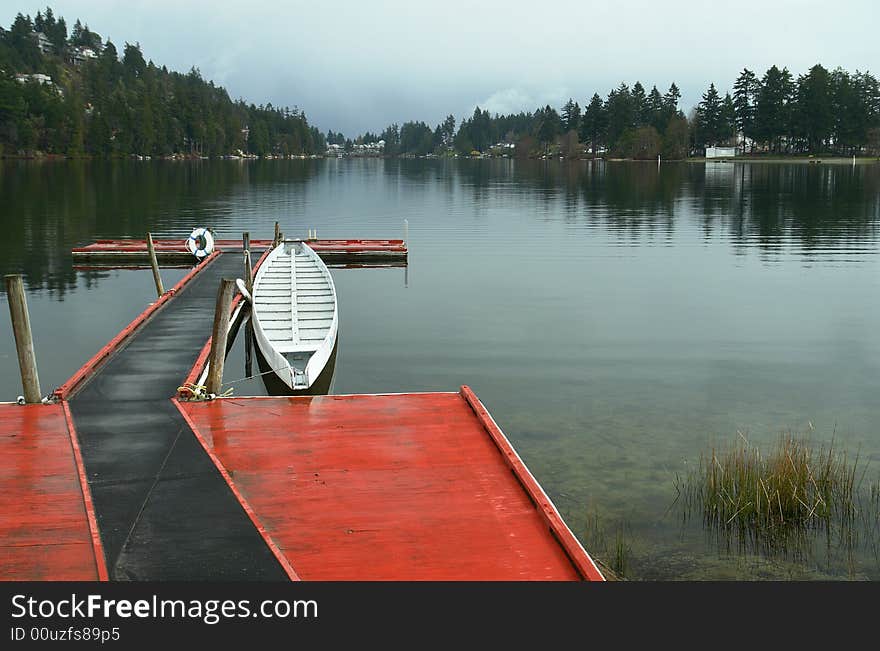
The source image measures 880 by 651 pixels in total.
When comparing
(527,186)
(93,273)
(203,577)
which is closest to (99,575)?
(203,577)

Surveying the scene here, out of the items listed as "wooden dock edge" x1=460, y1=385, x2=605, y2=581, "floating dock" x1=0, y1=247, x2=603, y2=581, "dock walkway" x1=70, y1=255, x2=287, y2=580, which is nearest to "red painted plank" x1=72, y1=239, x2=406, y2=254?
"dock walkway" x1=70, y1=255, x2=287, y2=580

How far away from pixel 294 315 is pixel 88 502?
10854 millimetres

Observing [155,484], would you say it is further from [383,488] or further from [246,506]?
[383,488]

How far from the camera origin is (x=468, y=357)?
872 inches

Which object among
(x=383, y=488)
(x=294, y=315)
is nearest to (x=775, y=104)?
(x=294, y=315)

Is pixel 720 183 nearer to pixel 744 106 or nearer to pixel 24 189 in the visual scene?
pixel 24 189

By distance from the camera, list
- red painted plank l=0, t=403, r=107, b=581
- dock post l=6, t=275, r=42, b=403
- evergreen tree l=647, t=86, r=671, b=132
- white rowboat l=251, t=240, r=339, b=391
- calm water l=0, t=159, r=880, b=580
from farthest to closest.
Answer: evergreen tree l=647, t=86, r=671, b=132 → white rowboat l=251, t=240, r=339, b=391 → dock post l=6, t=275, r=42, b=403 → calm water l=0, t=159, r=880, b=580 → red painted plank l=0, t=403, r=107, b=581

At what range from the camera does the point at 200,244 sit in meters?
36.3

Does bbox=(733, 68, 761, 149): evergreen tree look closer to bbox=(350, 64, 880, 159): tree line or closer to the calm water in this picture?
bbox=(350, 64, 880, 159): tree line

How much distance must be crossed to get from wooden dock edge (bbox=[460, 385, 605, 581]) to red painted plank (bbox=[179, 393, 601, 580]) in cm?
4

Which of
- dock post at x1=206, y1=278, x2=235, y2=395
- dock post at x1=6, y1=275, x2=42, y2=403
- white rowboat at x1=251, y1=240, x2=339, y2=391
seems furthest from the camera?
white rowboat at x1=251, y1=240, x2=339, y2=391

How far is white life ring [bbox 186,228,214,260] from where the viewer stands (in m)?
36.1

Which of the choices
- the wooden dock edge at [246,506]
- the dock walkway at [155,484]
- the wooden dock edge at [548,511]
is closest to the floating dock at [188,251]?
the dock walkway at [155,484]

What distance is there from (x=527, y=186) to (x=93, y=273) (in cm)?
7050
